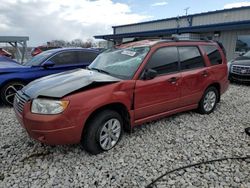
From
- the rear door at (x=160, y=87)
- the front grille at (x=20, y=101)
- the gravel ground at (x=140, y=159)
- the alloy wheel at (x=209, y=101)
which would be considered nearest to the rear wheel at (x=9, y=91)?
the gravel ground at (x=140, y=159)

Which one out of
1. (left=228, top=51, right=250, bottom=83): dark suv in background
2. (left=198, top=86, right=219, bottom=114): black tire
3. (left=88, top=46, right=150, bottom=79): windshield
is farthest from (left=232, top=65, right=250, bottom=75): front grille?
(left=88, top=46, right=150, bottom=79): windshield

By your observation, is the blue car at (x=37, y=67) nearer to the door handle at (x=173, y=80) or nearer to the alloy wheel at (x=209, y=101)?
the door handle at (x=173, y=80)

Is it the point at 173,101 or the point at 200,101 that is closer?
the point at 173,101

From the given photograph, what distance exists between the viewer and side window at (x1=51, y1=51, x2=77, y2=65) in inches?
261

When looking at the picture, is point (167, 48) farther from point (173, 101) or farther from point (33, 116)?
point (33, 116)

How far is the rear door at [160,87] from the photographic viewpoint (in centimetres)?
372

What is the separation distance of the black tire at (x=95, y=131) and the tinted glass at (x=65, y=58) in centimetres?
392

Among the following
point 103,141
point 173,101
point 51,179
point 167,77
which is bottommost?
point 51,179

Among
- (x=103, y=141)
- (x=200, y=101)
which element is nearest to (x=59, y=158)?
(x=103, y=141)

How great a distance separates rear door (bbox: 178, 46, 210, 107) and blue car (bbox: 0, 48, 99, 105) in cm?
358

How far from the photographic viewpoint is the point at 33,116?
2977 millimetres

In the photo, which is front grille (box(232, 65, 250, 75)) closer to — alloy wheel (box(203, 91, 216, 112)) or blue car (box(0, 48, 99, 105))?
alloy wheel (box(203, 91, 216, 112))

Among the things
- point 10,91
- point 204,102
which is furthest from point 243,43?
point 10,91

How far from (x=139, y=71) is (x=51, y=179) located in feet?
6.85
